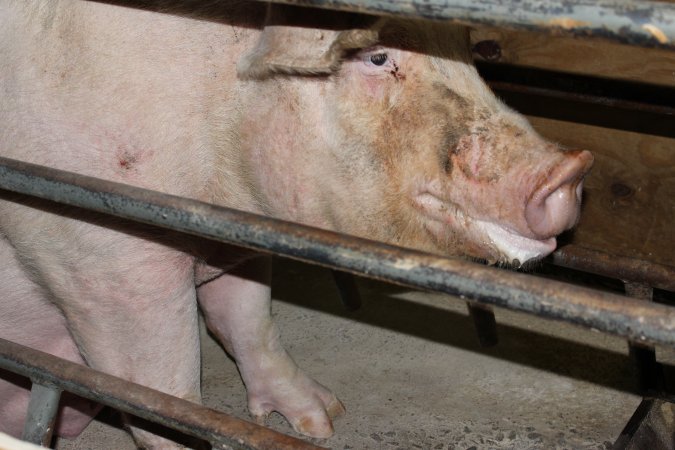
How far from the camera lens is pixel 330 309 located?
4.02m

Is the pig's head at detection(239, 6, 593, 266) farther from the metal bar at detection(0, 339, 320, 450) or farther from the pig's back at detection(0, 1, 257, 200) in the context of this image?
the metal bar at detection(0, 339, 320, 450)

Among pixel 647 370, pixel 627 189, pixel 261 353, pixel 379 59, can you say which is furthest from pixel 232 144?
pixel 627 189

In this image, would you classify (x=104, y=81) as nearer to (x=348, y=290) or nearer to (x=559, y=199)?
(x=559, y=199)

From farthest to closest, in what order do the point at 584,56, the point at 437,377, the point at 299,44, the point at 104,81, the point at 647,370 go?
the point at 437,377
the point at 584,56
the point at 647,370
the point at 104,81
the point at 299,44

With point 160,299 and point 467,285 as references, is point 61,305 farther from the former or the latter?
point 467,285

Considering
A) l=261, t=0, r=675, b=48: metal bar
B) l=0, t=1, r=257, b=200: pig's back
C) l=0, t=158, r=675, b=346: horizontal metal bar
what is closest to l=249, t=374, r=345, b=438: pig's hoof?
l=0, t=1, r=257, b=200: pig's back

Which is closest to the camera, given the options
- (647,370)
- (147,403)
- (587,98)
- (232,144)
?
(147,403)

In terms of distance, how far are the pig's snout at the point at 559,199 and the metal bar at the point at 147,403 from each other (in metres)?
0.79

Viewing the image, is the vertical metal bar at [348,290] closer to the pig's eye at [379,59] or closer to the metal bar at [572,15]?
the pig's eye at [379,59]

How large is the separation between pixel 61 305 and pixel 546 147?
1398mm

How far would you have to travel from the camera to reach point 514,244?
2.30 metres

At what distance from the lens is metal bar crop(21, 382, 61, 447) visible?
2.11 metres

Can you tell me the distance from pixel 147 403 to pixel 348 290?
1.96 metres

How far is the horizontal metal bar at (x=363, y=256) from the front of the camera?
52.3 inches
